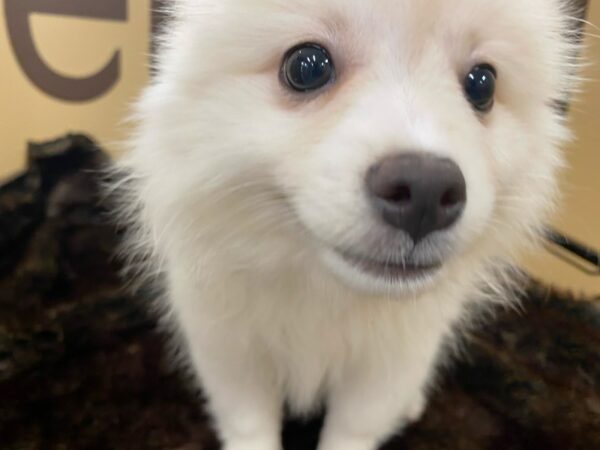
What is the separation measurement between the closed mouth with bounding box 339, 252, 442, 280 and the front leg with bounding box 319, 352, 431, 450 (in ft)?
1.06

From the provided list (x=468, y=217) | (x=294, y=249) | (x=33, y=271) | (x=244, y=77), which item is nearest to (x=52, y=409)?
(x=33, y=271)

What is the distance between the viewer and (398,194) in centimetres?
70

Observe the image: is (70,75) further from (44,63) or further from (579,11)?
(579,11)

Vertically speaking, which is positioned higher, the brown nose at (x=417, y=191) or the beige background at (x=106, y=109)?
the brown nose at (x=417, y=191)

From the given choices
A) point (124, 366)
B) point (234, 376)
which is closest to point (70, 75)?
point (124, 366)

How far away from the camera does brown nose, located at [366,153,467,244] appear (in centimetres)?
69

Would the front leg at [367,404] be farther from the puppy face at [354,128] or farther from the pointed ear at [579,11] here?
the pointed ear at [579,11]

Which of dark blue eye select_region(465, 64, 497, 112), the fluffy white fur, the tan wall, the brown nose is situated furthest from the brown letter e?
the brown nose

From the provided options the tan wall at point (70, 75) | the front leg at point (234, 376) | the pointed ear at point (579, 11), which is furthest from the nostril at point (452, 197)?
the tan wall at point (70, 75)

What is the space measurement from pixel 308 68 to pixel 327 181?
0.55ft

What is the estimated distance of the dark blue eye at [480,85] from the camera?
878 millimetres

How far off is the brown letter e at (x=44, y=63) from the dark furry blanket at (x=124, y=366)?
0.23 metres

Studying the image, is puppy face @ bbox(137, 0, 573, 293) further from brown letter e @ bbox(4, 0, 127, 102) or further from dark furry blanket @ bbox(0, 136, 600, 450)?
brown letter e @ bbox(4, 0, 127, 102)

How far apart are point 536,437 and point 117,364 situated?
2.45 feet
